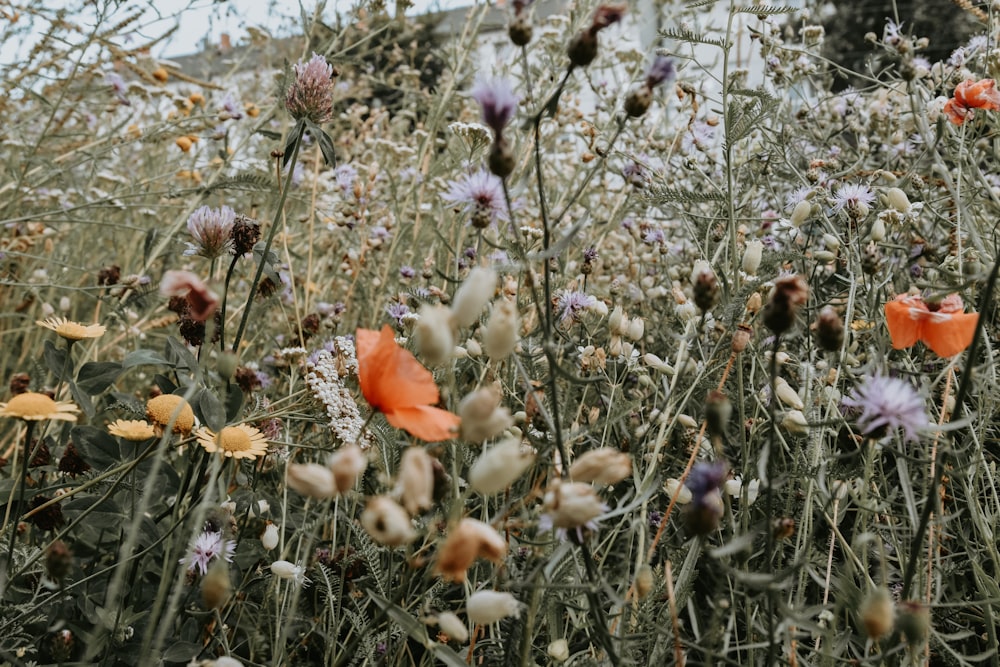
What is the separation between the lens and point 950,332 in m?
0.73

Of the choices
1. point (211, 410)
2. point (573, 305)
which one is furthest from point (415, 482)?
point (573, 305)

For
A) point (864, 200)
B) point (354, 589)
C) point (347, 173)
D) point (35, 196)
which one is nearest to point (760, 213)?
point (864, 200)

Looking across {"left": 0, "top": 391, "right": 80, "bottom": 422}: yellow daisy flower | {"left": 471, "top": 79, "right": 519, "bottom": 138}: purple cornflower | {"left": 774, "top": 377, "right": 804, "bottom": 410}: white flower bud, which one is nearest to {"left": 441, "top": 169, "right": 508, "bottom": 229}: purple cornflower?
{"left": 471, "top": 79, "right": 519, "bottom": 138}: purple cornflower

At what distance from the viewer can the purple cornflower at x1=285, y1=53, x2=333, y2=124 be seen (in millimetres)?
853

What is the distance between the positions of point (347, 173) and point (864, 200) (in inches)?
46.2

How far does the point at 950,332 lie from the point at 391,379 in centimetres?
54

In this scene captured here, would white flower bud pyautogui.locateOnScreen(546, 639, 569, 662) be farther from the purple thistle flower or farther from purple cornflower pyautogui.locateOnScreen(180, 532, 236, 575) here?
the purple thistle flower

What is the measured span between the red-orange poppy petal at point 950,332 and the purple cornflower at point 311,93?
665mm

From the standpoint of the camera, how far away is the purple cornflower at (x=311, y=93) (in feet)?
2.80

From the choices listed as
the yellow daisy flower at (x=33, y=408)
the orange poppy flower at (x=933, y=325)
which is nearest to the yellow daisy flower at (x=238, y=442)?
the yellow daisy flower at (x=33, y=408)

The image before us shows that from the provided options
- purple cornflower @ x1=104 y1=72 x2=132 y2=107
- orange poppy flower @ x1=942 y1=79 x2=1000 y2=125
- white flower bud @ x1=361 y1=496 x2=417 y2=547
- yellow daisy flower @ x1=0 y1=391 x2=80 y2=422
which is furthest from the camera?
purple cornflower @ x1=104 y1=72 x2=132 y2=107

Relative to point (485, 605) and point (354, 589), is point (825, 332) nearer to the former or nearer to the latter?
point (485, 605)

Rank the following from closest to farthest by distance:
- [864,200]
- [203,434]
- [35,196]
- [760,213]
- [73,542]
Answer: [203,434] < [73,542] < [864,200] < [760,213] < [35,196]

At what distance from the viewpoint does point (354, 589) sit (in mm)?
965
